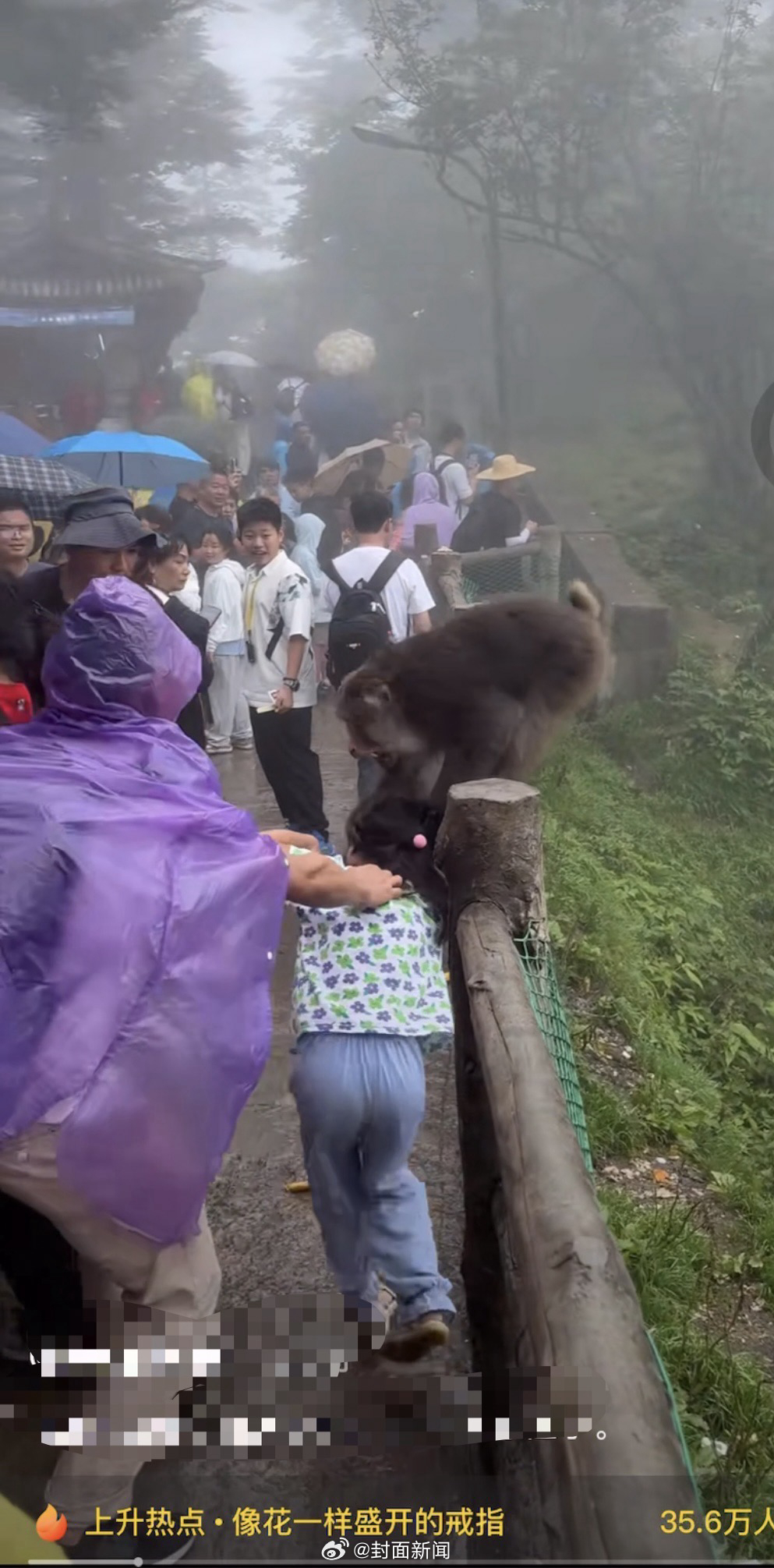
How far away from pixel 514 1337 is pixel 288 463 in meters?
11.5

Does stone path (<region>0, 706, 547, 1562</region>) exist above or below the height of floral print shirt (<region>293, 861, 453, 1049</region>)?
below

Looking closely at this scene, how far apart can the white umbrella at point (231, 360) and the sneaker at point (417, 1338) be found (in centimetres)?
1582

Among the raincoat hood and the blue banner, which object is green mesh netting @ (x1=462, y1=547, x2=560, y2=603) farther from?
the blue banner

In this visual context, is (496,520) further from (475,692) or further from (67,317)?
(67,317)

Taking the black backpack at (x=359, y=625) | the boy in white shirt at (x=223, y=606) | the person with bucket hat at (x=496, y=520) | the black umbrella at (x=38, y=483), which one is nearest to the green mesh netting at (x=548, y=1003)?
the black backpack at (x=359, y=625)

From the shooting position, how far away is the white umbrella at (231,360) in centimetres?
1641

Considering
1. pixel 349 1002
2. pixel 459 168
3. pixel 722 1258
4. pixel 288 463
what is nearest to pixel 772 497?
pixel 459 168

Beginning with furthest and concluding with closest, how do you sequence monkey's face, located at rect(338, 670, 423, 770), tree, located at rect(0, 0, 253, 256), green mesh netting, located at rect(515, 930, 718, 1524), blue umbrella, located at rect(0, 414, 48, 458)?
1. tree, located at rect(0, 0, 253, 256)
2. blue umbrella, located at rect(0, 414, 48, 458)
3. monkey's face, located at rect(338, 670, 423, 770)
4. green mesh netting, located at rect(515, 930, 718, 1524)

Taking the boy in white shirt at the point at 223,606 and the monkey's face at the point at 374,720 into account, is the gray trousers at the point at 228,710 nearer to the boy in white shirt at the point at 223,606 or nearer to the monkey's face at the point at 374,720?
the boy in white shirt at the point at 223,606

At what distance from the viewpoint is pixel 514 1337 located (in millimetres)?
1716

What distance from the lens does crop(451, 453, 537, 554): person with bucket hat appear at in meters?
8.92

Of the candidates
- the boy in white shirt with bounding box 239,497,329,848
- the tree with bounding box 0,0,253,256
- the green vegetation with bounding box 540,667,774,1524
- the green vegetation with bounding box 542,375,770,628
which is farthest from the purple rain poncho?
the tree with bounding box 0,0,253,256

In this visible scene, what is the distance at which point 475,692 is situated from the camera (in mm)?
3672

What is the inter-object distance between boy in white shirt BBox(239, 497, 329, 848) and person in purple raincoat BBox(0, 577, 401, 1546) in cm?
294
